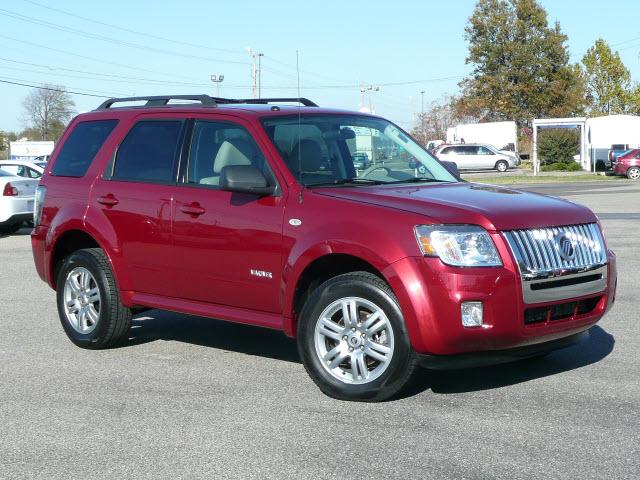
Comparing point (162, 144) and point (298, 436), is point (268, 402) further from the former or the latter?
point (162, 144)

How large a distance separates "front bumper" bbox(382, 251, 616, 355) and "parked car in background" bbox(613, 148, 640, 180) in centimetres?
4255

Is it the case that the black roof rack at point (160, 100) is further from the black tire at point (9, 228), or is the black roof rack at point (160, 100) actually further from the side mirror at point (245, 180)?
the black tire at point (9, 228)

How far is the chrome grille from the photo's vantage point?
5.89 m

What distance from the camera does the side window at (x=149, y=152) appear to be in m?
7.49

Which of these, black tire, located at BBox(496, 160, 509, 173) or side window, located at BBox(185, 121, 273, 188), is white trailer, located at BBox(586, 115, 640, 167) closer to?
black tire, located at BBox(496, 160, 509, 173)

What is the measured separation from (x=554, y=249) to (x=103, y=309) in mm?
3608

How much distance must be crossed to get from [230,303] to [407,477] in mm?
2526

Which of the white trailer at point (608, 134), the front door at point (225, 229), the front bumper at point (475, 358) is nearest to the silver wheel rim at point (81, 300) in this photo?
the front door at point (225, 229)

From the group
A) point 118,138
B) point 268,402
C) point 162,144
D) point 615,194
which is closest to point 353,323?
point 268,402

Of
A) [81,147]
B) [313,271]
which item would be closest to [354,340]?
[313,271]

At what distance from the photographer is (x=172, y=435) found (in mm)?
5555

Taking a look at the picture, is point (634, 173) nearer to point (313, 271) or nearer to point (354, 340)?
point (313, 271)

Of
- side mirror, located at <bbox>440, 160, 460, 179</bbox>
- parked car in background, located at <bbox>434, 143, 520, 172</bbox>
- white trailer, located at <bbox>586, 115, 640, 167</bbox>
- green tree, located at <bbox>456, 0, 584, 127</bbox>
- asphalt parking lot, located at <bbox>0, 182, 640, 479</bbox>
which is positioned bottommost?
asphalt parking lot, located at <bbox>0, 182, 640, 479</bbox>

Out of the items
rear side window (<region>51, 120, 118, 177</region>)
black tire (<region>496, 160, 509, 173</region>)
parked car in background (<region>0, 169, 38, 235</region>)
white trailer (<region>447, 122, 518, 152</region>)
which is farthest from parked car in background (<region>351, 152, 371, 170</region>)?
white trailer (<region>447, 122, 518, 152</region>)
